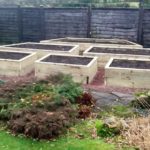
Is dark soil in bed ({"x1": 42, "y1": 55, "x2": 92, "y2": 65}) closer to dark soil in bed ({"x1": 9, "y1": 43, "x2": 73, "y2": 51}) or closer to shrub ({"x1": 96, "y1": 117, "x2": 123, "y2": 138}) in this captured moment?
dark soil in bed ({"x1": 9, "y1": 43, "x2": 73, "y2": 51})

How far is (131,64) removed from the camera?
11.2 m

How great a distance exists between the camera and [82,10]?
15914 millimetres

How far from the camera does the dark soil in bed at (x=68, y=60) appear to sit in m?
11.6

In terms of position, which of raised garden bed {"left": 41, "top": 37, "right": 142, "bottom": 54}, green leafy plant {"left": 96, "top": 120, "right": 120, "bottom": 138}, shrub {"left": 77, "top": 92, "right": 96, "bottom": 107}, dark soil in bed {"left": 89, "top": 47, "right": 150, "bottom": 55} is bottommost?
green leafy plant {"left": 96, "top": 120, "right": 120, "bottom": 138}

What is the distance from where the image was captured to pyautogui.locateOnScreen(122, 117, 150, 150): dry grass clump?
5980mm

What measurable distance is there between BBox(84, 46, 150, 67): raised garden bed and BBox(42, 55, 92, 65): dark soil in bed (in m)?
0.86

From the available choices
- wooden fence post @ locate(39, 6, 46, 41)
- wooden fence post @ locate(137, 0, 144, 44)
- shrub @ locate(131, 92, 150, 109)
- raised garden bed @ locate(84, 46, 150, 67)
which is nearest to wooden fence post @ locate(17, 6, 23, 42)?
wooden fence post @ locate(39, 6, 46, 41)

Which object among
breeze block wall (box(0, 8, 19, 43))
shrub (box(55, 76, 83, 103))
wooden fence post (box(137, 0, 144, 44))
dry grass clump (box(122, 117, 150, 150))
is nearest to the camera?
dry grass clump (box(122, 117, 150, 150))

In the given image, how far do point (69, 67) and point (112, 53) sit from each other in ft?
9.55

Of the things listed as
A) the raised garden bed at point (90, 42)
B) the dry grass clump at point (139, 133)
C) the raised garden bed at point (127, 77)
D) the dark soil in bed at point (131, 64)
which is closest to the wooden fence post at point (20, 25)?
the raised garden bed at point (90, 42)

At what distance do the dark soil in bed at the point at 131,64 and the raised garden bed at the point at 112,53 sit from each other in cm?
98

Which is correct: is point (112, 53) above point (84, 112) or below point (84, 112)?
above

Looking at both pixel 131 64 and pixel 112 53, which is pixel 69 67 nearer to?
pixel 131 64

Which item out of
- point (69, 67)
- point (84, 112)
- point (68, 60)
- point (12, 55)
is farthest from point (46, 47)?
point (84, 112)
